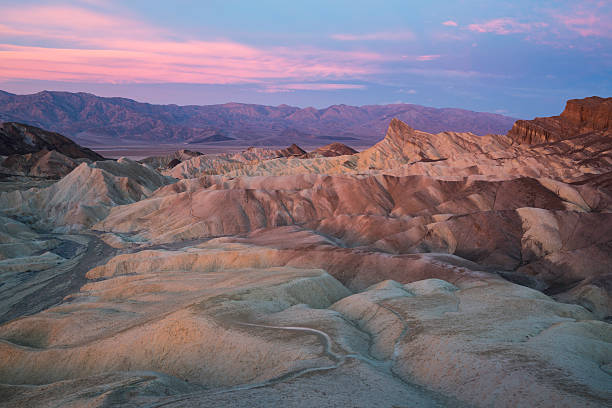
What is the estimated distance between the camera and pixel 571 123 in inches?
2788

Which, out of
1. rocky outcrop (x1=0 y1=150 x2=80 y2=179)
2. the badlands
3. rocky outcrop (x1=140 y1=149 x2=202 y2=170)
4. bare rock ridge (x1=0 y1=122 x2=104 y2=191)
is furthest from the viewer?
rocky outcrop (x1=140 y1=149 x2=202 y2=170)

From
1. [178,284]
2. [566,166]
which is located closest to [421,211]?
[566,166]

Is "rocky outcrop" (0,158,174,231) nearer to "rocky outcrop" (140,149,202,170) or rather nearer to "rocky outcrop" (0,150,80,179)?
"rocky outcrop" (0,150,80,179)

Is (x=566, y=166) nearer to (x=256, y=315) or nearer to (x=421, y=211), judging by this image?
(x=421, y=211)

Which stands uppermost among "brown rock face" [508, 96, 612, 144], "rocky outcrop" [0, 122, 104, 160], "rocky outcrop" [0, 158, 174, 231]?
"brown rock face" [508, 96, 612, 144]

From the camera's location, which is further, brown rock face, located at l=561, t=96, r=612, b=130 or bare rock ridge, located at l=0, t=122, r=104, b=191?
bare rock ridge, located at l=0, t=122, r=104, b=191

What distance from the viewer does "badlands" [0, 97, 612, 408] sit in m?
13.6

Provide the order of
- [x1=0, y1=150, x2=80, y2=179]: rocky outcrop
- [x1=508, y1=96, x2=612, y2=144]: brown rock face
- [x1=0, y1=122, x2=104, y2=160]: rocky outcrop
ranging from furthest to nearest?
[x1=0, y1=122, x2=104, y2=160]: rocky outcrop < [x1=0, y1=150, x2=80, y2=179]: rocky outcrop < [x1=508, y1=96, x2=612, y2=144]: brown rock face

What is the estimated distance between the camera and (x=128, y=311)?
24797mm

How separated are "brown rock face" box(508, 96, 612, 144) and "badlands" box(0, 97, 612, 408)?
24cm

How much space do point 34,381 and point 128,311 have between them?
6.33 m

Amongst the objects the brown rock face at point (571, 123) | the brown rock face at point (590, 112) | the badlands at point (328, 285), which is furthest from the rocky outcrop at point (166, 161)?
the brown rock face at point (590, 112)

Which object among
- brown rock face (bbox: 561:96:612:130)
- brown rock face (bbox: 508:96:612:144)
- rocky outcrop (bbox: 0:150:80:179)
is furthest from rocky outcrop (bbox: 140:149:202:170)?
brown rock face (bbox: 561:96:612:130)

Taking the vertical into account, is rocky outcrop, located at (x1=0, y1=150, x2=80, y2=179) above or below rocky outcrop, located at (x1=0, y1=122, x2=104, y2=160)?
below
